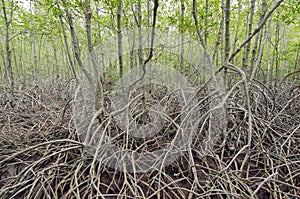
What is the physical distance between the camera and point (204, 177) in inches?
56.1

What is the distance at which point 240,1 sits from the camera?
3.03 m

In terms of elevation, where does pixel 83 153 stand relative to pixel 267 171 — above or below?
above

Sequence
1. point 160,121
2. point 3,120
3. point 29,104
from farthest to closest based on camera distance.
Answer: point 29,104, point 3,120, point 160,121

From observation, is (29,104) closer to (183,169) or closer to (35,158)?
(35,158)

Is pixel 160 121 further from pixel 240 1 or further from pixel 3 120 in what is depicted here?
pixel 240 1

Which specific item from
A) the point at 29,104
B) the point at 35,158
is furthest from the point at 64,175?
the point at 29,104

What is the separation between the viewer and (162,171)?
1455 millimetres

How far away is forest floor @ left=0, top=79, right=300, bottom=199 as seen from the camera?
1.19 m

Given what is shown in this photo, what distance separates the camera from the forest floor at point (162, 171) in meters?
1.19

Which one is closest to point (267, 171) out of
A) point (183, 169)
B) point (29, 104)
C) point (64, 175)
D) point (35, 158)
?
point (183, 169)

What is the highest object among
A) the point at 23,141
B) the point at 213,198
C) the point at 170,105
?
the point at 170,105

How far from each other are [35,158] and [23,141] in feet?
0.91

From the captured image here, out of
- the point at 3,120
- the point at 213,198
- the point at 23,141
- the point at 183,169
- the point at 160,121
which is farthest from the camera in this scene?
the point at 3,120

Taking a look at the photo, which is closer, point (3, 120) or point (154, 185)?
point (154, 185)
